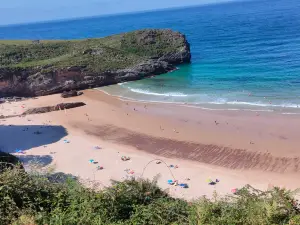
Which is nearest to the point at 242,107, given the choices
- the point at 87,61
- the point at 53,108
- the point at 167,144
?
the point at 167,144

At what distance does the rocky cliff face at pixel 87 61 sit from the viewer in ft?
141

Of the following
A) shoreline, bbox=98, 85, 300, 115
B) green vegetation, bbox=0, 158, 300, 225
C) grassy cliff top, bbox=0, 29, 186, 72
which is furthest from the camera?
grassy cliff top, bbox=0, 29, 186, 72

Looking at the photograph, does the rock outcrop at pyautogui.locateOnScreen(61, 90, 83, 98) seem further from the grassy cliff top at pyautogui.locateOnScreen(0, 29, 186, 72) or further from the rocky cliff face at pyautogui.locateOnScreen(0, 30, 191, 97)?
the grassy cliff top at pyautogui.locateOnScreen(0, 29, 186, 72)

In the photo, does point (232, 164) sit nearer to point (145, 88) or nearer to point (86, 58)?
point (145, 88)

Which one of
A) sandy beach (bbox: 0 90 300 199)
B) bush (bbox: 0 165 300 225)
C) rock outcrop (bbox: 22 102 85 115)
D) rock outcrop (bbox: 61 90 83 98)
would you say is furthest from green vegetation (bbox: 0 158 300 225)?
rock outcrop (bbox: 61 90 83 98)

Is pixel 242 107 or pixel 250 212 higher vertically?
pixel 250 212

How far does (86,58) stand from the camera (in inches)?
1922

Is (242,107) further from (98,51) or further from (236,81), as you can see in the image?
(98,51)

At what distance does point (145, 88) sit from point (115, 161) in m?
20.5

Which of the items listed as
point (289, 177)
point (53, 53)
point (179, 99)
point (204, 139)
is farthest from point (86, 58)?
point (289, 177)

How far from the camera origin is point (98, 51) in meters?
52.2

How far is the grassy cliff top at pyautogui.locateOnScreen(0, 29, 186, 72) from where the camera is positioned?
47.2 m

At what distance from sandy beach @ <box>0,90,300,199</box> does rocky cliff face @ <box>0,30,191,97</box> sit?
8743 millimetres

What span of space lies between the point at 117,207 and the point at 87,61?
3917cm
